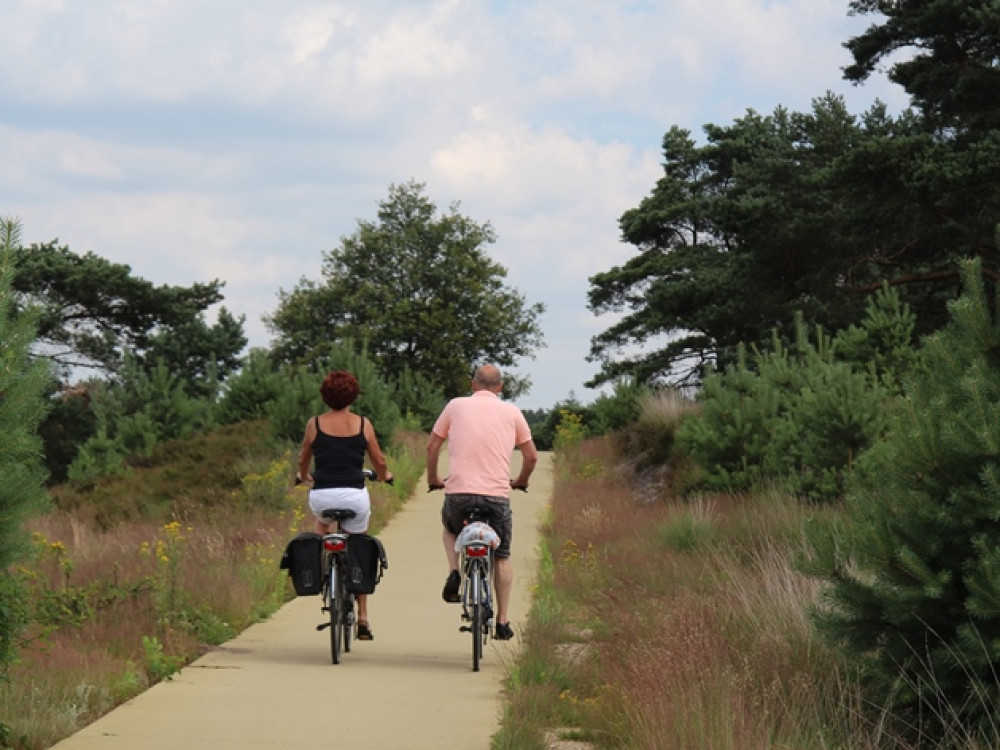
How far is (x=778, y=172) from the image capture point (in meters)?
42.1

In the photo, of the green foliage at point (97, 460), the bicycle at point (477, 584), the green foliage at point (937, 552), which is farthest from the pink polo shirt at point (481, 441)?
the green foliage at point (97, 460)

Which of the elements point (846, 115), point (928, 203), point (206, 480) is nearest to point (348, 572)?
point (206, 480)

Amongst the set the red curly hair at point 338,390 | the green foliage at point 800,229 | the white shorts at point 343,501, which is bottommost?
the white shorts at point 343,501

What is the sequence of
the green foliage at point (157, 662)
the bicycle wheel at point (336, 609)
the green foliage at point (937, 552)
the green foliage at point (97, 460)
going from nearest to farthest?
1. the green foliage at point (937, 552)
2. the green foliage at point (157, 662)
3. the bicycle wheel at point (336, 609)
4. the green foliage at point (97, 460)

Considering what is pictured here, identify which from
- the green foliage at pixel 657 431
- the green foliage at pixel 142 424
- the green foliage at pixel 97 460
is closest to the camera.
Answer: the green foliage at pixel 657 431

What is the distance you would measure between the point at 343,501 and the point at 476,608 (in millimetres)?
1356

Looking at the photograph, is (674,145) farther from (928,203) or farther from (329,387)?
(329,387)

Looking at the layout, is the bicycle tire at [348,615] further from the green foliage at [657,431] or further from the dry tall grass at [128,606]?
the green foliage at [657,431]

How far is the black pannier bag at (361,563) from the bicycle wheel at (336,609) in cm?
9

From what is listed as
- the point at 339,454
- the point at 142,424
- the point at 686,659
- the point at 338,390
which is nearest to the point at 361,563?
the point at 339,454

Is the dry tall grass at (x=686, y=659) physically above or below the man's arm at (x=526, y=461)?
below

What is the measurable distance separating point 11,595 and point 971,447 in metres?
4.54

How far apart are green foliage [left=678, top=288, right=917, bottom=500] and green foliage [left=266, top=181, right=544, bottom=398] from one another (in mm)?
46124

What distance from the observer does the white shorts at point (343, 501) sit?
34.7 ft
